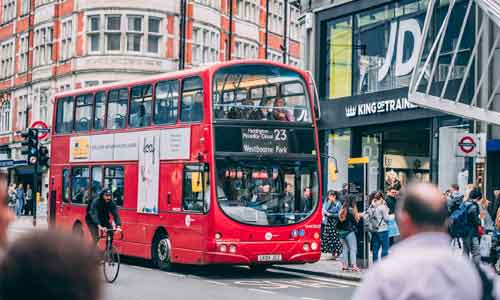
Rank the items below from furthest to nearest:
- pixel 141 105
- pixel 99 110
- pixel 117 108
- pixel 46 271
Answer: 1. pixel 99 110
2. pixel 117 108
3. pixel 141 105
4. pixel 46 271

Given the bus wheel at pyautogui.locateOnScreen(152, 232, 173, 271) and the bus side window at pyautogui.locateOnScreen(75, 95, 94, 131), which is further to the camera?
the bus side window at pyautogui.locateOnScreen(75, 95, 94, 131)

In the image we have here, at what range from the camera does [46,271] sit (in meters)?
2.63

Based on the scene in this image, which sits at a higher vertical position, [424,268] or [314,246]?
[424,268]

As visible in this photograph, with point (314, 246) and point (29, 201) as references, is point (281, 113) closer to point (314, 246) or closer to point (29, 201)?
point (314, 246)

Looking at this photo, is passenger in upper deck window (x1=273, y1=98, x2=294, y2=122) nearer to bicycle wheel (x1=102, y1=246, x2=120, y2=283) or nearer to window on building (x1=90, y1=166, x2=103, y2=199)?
bicycle wheel (x1=102, y1=246, x2=120, y2=283)

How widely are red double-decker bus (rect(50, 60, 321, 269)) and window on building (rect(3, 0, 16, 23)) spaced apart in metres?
42.7

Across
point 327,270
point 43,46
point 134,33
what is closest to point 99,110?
point 327,270

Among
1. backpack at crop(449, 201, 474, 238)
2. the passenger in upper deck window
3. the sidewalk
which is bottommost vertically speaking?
the sidewalk

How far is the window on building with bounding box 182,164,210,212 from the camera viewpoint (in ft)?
64.1

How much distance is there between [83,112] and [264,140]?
6.45m

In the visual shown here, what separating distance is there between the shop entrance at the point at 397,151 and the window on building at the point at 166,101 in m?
7.61

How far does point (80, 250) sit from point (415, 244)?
1.76 meters

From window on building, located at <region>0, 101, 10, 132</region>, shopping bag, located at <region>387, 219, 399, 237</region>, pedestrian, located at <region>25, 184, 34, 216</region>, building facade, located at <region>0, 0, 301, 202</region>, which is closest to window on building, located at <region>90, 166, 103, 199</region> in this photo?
shopping bag, located at <region>387, 219, 399, 237</region>

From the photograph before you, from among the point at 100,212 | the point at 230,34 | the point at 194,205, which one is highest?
the point at 230,34
